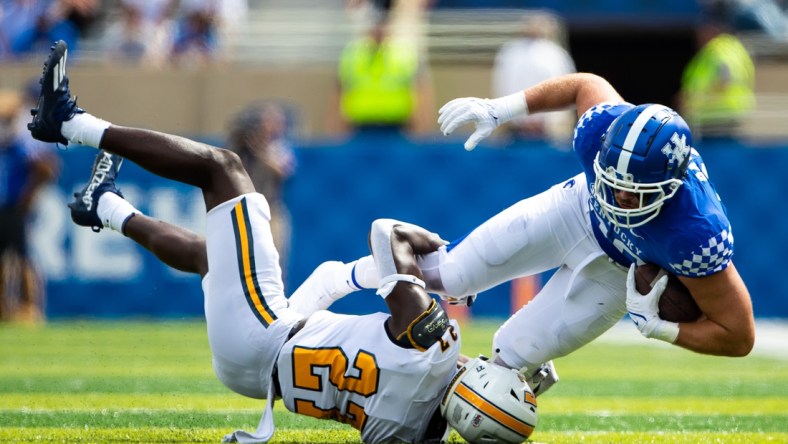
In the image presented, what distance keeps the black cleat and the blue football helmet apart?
2.27 meters

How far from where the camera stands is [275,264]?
15.5ft

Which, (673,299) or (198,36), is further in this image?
(198,36)

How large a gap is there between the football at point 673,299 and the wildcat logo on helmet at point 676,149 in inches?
17.8

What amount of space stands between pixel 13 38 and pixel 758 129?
726 cm

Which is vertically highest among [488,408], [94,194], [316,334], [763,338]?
[94,194]

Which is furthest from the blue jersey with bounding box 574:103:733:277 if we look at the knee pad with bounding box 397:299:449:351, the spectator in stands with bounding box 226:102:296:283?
the spectator in stands with bounding box 226:102:296:283

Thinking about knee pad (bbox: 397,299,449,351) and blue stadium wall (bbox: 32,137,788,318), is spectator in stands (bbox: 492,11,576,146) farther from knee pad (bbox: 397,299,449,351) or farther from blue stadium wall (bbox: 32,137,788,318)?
knee pad (bbox: 397,299,449,351)

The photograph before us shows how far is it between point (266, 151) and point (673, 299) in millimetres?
5500

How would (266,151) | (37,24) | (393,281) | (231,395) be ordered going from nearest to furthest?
(393,281), (231,395), (266,151), (37,24)

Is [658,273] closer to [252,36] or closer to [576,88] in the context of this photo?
[576,88]

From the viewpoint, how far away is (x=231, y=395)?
6297mm

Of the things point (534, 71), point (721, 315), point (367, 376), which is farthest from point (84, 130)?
point (534, 71)

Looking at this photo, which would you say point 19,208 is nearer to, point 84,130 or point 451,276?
point 84,130

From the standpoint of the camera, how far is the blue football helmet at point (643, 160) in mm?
4367
